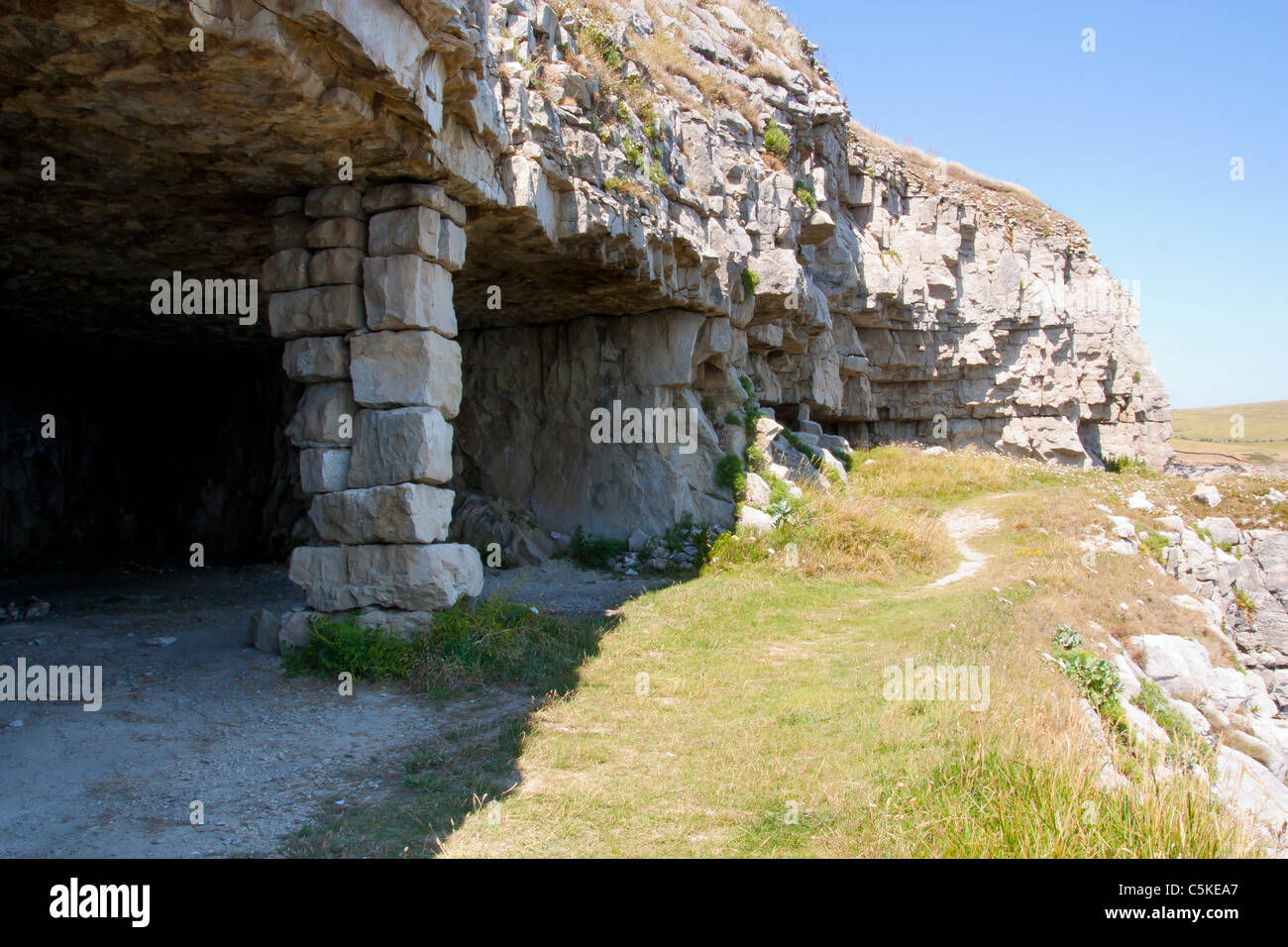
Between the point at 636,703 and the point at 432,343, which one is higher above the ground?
the point at 432,343

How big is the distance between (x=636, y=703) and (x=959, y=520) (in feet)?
37.5

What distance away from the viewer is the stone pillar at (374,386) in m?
7.44

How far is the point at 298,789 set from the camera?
16.8 ft

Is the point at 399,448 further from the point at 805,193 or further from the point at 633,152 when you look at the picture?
the point at 805,193

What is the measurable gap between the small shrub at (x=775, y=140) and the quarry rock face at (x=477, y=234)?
0.05 metres

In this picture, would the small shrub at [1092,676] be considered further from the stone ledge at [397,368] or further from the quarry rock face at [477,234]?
the stone ledge at [397,368]

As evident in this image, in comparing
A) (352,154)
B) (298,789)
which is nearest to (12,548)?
(352,154)

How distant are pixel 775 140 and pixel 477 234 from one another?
937 cm

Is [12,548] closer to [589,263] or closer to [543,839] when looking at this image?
[589,263]

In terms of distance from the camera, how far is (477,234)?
9.27m

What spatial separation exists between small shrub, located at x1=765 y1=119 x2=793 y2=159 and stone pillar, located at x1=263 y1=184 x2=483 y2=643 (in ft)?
34.4

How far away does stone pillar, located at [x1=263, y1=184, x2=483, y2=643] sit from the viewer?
24.4 feet

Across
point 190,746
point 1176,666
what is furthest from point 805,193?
point 190,746

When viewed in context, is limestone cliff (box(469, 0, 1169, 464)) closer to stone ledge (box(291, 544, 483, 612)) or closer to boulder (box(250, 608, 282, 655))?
stone ledge (box(291, 544, 483, 612))
